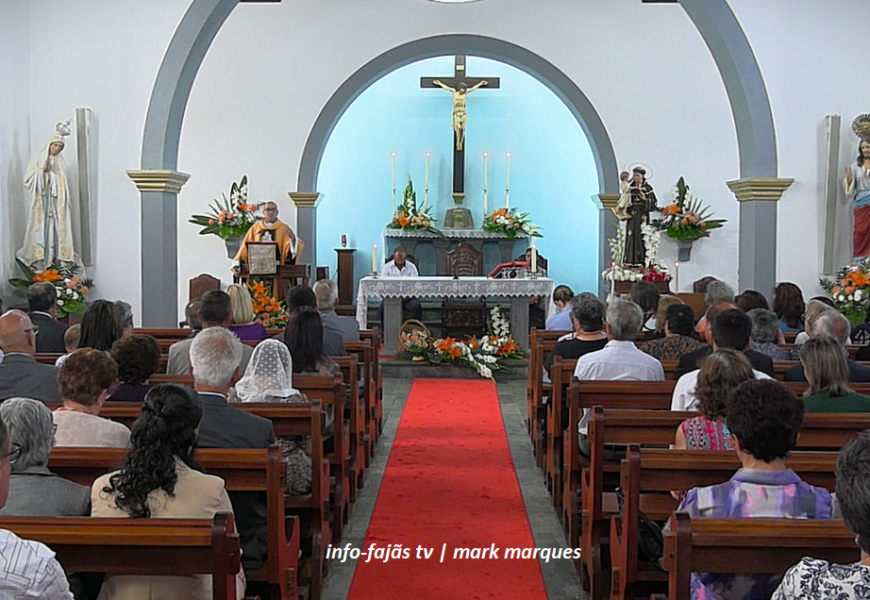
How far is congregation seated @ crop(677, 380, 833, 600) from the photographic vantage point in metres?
2.50

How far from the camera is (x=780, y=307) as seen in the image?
21.1 feet

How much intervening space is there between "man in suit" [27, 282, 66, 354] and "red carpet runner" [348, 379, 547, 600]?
2.23 m

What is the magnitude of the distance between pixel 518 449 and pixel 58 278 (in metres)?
4.51

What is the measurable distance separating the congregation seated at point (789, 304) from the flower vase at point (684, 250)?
5.91 m

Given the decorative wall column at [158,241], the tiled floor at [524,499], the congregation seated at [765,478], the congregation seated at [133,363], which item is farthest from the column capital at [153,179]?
the congregation seated at [765,478]

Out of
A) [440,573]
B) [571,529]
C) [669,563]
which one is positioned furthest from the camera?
[571,529]

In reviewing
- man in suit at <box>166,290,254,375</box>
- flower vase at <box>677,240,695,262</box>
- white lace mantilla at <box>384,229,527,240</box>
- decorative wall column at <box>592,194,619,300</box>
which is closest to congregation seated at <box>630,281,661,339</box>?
man in suit at <box>166,290,254,375</box>

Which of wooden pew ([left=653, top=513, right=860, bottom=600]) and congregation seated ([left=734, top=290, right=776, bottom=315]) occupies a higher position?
congregation seated ([left=734, top=290, right=776, bottom=315])

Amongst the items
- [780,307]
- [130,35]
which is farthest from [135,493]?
[130,35]

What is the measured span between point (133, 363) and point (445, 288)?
23.8 feet

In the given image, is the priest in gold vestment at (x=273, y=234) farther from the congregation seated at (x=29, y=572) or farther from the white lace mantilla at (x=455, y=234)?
the congregation seated at (x=29, y=572)

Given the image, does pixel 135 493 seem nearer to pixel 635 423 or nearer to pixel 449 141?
pixel 635 423

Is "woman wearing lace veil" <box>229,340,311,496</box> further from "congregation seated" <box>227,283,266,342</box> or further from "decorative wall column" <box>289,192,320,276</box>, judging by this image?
"decorative wall column" <box>289,192,320,276</box>

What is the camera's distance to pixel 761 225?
316 inches
